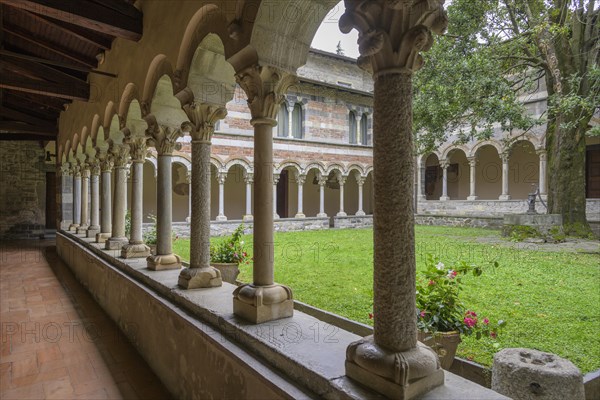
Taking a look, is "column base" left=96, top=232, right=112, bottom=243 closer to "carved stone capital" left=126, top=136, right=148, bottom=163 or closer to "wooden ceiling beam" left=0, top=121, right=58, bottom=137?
"carved stone capital" left=126, top=136, right=148, bottom=163

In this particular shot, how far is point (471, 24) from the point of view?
8672 millimetres

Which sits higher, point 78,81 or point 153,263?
point 78,81

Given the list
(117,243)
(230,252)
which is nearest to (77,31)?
(117,243)

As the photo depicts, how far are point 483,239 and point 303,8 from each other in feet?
30.3

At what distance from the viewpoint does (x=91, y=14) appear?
3.48 meters

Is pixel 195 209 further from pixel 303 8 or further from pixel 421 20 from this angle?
pixel 421 20

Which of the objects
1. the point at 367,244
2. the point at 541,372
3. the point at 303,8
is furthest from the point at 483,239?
the point at 303,8

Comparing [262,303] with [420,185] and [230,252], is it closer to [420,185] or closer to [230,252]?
[230,252]

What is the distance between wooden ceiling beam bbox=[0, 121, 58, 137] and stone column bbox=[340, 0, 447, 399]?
10.2 m

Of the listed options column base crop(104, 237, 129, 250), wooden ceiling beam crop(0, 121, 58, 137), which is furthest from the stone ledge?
wooden ceiling beam crop(0, 121, 58, 137)

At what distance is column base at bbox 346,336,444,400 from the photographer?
1.23 meters

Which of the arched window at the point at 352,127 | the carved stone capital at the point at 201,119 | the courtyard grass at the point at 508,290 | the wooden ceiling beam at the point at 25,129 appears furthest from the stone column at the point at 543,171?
the wooden ceiling beam at the point at 25,129

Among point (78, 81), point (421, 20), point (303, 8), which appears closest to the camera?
point (421, 20)

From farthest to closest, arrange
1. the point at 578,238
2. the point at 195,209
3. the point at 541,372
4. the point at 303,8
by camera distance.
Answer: the point at 578,238
the point at 195,209
the point at 303,8
the point at 541,372
